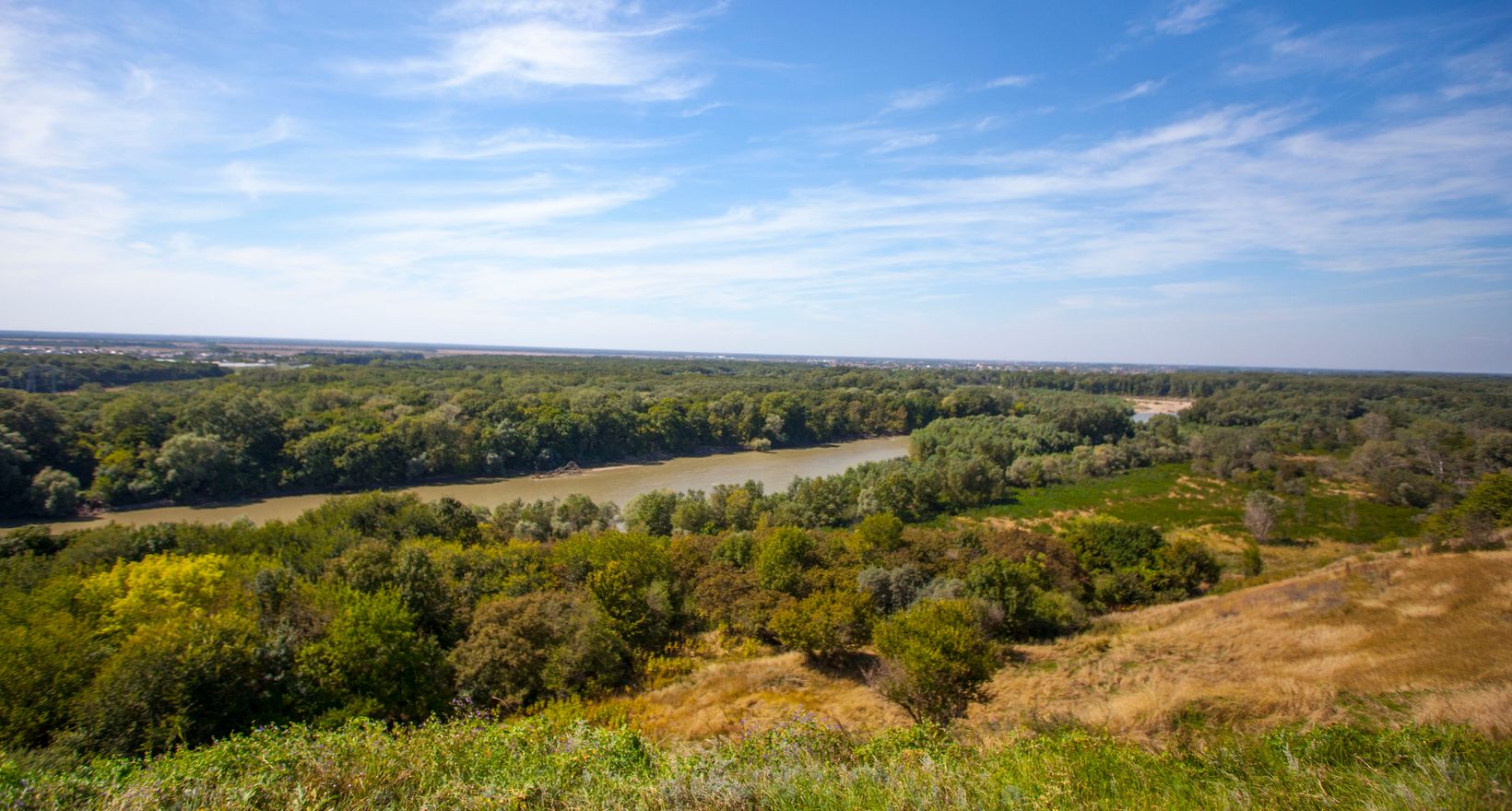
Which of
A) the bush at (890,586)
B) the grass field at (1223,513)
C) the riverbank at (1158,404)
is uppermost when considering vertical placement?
the riverbank at (1158,404)

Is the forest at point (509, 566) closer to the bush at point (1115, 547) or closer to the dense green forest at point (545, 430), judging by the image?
the bush at point (1115, 547)

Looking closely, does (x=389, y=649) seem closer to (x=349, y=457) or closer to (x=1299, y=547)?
(x=349, y=457)

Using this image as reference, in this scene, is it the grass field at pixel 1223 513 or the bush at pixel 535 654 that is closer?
the bush at pixel 535 654

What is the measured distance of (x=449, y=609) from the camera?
16203mm

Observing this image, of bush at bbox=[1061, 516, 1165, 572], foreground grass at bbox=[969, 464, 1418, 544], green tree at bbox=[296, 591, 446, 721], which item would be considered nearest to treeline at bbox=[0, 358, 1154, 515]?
foreground grass at bbox=[969, 464, 1418, 544]

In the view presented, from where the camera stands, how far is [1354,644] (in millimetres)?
14719

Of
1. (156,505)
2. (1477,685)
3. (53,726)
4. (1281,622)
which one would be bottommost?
(156,505)

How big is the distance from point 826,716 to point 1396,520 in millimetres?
39324

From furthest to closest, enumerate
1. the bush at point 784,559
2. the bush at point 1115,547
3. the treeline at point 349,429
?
the treeline at point 349,429
the bush at point 1115,547
the bush at point 784,559

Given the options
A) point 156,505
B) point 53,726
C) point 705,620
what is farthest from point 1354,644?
point 156,505

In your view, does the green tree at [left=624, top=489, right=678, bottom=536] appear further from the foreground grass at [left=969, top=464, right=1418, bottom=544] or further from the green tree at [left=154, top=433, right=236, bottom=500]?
the green tree at [left=154, top=433, right=236, bottom=500]

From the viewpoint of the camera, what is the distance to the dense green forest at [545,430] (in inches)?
1361

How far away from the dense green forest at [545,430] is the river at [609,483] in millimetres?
1690

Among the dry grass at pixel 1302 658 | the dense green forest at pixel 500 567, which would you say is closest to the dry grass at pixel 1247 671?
the dry grass at pixel 1302 658
